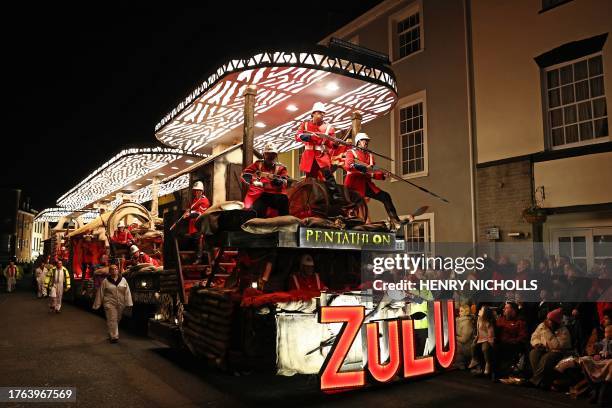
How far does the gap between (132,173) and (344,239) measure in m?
13.6

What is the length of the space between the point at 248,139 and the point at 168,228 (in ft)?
7.77

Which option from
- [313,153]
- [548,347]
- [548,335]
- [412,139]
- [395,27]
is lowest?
[548,347]

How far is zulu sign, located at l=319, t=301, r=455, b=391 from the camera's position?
6.06m

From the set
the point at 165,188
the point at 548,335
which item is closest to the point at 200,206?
the point at 548,335

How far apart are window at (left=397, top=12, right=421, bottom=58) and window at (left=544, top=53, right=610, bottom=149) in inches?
190

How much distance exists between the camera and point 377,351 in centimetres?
652

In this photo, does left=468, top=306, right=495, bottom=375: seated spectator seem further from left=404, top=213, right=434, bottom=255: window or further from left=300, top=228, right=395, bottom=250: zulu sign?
left=404, top=213, right=434, bottom=255: window

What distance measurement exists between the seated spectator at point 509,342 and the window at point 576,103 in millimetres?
5878

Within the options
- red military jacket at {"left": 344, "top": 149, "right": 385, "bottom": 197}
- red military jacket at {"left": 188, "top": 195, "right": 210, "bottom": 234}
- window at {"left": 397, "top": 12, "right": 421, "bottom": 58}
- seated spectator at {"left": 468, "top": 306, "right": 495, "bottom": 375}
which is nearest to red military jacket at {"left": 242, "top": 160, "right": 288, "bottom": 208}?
red military jacket at {"left": 344, "top": 149, "right": 385, "bottom": 197}

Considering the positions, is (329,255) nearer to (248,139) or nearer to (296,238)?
(296,238)

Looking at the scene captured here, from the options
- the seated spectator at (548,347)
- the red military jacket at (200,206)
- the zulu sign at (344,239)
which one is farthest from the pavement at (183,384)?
the red military jacket at (200,206)

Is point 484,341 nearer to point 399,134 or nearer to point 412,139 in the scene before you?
point 412,139

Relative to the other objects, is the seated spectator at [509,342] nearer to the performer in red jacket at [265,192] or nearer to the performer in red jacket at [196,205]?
the performer in red jacket at [265,192]

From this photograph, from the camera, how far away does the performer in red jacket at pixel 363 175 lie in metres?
8.44
